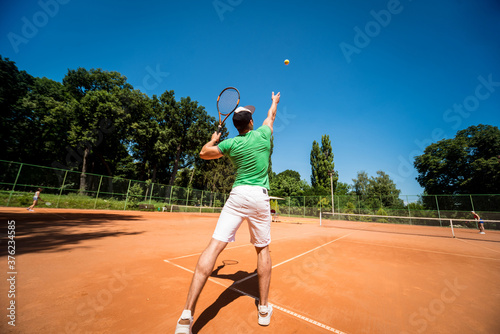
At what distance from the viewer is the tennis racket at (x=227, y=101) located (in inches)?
157

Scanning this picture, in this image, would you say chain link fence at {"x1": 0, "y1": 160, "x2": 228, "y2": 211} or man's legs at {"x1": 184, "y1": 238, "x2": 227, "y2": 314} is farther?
chain link fence at {"x1": 0, "y1": 160, "x2": 228, "y2": 211}

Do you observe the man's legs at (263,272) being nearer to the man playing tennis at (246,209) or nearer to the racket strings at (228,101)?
the man playing tennis at (246,209)

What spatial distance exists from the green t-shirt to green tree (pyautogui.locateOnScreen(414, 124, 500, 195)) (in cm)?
3830

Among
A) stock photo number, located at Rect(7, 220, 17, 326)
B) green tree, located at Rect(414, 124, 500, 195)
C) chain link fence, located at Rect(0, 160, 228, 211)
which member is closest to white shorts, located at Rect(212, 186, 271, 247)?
stock photo number, located at Rect(7, 220, 17, 326)

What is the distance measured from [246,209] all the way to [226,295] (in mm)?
1443

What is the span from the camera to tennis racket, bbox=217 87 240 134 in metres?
3.98

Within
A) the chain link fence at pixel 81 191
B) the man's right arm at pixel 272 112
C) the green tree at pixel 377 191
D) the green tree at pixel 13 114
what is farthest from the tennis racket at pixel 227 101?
the green tree at pixel 13 114

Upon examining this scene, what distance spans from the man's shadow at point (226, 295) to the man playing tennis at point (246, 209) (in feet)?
1.25

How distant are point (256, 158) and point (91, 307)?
8.09 ft

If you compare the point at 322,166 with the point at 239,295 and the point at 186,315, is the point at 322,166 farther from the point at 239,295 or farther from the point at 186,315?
the point at 186,315

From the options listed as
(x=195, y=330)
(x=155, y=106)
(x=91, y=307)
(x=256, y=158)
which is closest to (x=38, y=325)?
(x=91, y=307)

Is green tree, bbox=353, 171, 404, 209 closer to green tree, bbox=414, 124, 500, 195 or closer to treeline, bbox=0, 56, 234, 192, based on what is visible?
green tree, bbox=414, 124, 500, 195

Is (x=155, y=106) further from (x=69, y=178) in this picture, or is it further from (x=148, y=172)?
(x=69, y=178)
